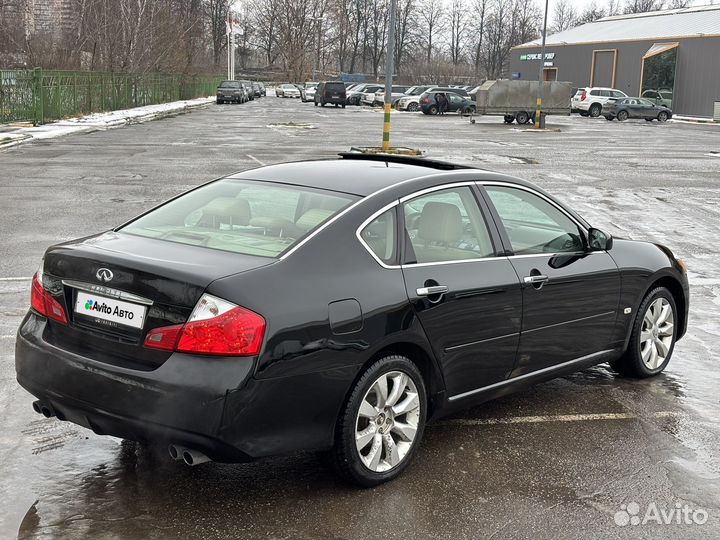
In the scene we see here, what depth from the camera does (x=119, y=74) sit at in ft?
151

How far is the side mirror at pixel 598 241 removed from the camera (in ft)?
18.5

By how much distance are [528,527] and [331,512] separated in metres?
0.87

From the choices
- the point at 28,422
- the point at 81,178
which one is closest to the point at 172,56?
the point at 81,178

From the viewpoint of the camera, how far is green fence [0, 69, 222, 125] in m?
31.9

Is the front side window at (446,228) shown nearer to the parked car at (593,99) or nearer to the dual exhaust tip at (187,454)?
the dual exhaust tip at (187,454)

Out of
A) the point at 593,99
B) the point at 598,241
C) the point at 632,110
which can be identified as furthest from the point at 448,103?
the point at 598,241

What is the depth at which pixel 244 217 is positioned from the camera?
4758 millimetres

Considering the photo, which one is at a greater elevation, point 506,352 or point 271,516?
point 506,352

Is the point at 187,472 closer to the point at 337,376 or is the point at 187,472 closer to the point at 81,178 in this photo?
the point at 337,376

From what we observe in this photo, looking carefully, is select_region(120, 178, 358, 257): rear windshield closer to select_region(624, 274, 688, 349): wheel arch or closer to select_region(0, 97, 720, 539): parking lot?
select_region(0, 97, 720, 539): parking lot

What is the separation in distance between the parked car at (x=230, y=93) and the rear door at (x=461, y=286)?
62865 mm

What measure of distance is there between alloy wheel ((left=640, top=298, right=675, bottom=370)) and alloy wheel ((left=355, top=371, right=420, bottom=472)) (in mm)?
2313

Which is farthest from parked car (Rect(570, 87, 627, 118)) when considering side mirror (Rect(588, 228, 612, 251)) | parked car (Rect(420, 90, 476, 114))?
side mirror (Rect(588, 228, 612, 251))

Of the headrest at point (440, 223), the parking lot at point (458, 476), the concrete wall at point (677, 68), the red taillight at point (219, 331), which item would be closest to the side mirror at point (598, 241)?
the parking lot at point (458, 476)
